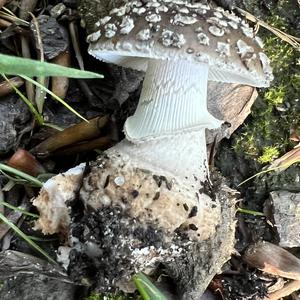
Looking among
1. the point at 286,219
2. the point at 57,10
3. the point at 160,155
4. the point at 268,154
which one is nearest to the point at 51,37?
the point at 57,10

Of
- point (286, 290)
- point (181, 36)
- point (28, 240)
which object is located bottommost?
point (286, 290)

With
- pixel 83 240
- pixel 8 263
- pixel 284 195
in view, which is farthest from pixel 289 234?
pixel 8 263

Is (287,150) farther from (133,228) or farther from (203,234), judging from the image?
(133,228)

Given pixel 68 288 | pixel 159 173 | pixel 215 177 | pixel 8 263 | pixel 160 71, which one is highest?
pixel 160 71

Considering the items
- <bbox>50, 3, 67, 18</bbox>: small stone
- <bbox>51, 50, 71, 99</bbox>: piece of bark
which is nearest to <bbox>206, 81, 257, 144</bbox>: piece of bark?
<bbox>51, 50, 71, 99</bbox>: piece of bark

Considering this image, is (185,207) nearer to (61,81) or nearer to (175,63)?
(175,63)

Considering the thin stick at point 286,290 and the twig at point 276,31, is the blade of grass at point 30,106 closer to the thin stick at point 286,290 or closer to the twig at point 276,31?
the twig at point 276,31

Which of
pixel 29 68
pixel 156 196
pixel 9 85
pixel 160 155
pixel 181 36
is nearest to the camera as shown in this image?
pixel 29 68
